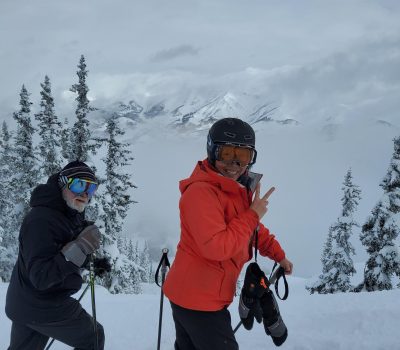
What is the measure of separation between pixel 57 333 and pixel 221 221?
2502mm

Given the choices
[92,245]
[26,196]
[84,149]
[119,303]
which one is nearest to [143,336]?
[119,303]

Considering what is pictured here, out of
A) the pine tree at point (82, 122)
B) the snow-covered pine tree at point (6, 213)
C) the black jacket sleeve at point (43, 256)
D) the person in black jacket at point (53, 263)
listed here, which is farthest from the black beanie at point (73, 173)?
the snow-covered pine tree at point (6, 213)

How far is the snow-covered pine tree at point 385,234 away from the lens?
19.5 meters

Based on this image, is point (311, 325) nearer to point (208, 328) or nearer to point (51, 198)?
point (208, 328)

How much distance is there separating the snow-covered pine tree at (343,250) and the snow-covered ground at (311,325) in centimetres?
1940

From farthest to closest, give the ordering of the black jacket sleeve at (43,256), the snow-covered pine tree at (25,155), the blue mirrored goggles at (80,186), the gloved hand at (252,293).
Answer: the snow-covered pine tree at (25,155)
the blue mirrored goggles at (80,186)
the black jacket sleeve at (43,256)
the gloved hand at (252,293)

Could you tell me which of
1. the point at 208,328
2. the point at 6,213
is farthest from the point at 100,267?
the point at 6,213

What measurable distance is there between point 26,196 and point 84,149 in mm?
6141

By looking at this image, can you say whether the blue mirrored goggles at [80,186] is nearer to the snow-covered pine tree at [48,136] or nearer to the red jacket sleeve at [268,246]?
the red jacket sleeve at [268,246]

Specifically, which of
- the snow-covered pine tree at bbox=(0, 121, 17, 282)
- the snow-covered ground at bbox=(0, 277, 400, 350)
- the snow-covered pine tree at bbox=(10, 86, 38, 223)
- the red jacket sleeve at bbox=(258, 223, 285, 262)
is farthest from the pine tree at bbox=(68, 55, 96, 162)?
the red jacket sleeve at bbox=(258, 223, 285, 262)

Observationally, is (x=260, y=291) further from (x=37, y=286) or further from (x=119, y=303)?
(x=119, y=303)

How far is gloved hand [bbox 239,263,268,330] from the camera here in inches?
133

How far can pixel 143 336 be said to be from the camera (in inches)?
259

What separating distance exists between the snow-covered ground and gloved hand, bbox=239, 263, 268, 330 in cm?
Answer: 263
